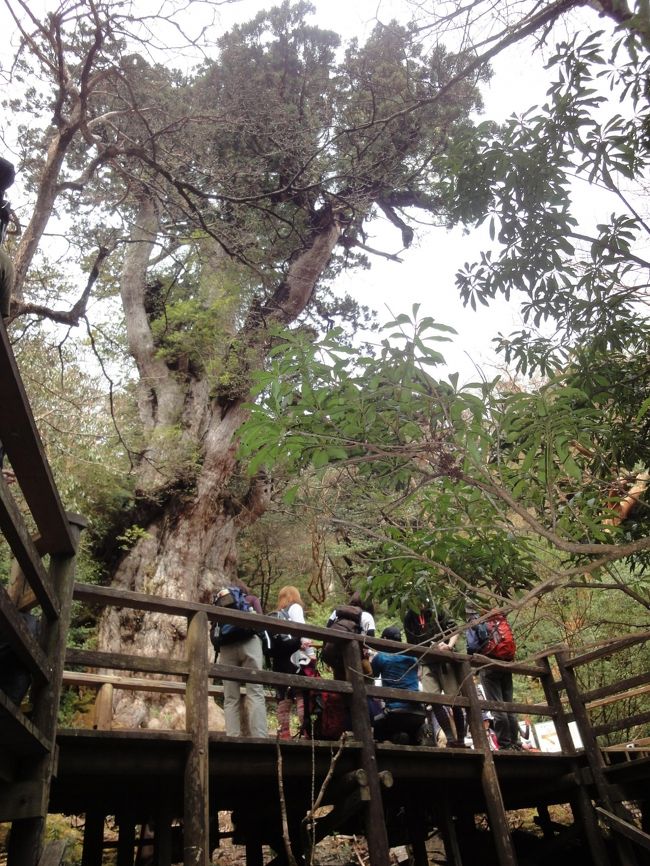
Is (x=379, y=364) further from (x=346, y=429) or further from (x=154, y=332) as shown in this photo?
(x=154, y=332)

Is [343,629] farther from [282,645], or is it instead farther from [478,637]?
[478,637]

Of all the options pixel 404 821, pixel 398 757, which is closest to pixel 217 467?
pixel 404 821

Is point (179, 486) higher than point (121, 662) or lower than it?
higher

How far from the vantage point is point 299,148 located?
30.3ft

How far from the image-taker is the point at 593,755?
6.33 m

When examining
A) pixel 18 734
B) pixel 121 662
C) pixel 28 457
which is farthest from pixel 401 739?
pixel 28 457

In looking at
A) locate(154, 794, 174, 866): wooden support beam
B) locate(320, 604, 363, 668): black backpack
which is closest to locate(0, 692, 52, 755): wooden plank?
locate(154, 794, 174, 866): wooden support beam

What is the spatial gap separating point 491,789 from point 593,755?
1.56 m

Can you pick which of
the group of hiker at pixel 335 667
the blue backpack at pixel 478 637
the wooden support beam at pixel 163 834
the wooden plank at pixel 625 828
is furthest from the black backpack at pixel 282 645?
the wooden plank at pixel 625 828

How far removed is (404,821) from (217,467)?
22.9 ft

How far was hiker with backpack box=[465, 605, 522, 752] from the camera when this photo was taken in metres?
6.07

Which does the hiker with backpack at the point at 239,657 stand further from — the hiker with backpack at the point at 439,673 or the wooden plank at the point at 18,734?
the wooden plank at the point at 18,734

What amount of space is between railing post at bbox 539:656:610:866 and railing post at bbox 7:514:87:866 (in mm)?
5404

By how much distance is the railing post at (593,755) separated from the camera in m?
5.97
